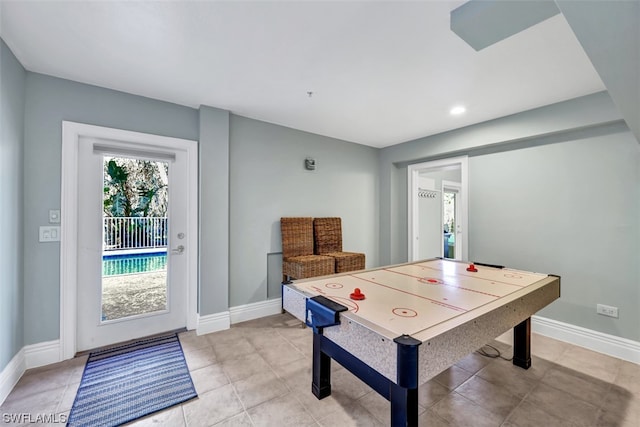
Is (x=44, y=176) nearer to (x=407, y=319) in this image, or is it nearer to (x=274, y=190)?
(x=274, y=190)

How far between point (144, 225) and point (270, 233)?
1350mm

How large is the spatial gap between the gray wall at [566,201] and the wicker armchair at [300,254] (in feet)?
6.46

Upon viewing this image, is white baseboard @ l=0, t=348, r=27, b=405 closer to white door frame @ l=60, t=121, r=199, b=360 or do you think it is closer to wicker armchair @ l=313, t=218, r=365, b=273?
white door frame @ l=60, t=121, r=199, b=360

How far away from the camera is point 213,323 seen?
9.30 feet

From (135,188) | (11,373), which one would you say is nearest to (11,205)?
(135,188)

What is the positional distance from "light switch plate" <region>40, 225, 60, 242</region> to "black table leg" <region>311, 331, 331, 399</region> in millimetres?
2306

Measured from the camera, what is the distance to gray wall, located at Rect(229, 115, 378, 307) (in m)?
3.13

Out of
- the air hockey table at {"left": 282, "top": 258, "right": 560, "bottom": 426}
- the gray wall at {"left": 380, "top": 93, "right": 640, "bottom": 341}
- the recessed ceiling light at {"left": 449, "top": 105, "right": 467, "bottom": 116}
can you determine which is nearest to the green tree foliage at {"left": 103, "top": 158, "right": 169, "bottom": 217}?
the air hockey table at {"left": 282, "top": 258, "right": 560, "bottom": 426}

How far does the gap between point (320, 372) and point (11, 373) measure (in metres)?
2.21

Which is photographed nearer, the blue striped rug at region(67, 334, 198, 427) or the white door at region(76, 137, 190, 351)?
the blue striped rug at region(67, 334, 198, 427)

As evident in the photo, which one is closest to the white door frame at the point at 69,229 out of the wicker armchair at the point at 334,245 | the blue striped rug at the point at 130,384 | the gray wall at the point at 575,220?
the blue striped rug at the point at 130,384

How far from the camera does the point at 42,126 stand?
2174mm

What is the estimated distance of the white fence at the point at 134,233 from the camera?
2.51 m

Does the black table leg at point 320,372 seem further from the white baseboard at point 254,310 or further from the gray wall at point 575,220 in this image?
the gray wall at point 575,220
